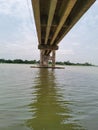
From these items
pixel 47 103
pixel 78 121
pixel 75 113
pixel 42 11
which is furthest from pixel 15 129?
pixel 42 11

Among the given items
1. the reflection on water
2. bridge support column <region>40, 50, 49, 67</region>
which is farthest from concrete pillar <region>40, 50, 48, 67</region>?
the reflection on water

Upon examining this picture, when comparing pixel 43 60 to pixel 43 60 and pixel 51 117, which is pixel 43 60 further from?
pixel 51 117

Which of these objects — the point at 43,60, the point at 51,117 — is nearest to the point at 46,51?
the point at 43,60

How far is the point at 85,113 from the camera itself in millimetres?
6883

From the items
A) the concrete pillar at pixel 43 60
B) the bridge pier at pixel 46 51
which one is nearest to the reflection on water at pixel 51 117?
the bridge pier at pixel 46 51

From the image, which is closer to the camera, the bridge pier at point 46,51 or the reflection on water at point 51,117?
the reflection on water at point 51,117

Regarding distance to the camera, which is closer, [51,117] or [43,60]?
[51,117]

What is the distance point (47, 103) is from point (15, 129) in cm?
352

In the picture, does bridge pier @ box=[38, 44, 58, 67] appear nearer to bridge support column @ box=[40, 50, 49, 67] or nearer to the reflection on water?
bridge support column @ box=[40, 50, 49, 67]

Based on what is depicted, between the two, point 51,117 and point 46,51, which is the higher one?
point 46,51

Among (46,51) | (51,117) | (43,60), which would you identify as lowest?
(51,117)

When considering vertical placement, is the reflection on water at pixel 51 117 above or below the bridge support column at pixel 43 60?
below

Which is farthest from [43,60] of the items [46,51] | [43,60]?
[46,51]

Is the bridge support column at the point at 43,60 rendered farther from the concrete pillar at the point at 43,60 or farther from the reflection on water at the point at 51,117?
the reflection on water at the point at 51,117
